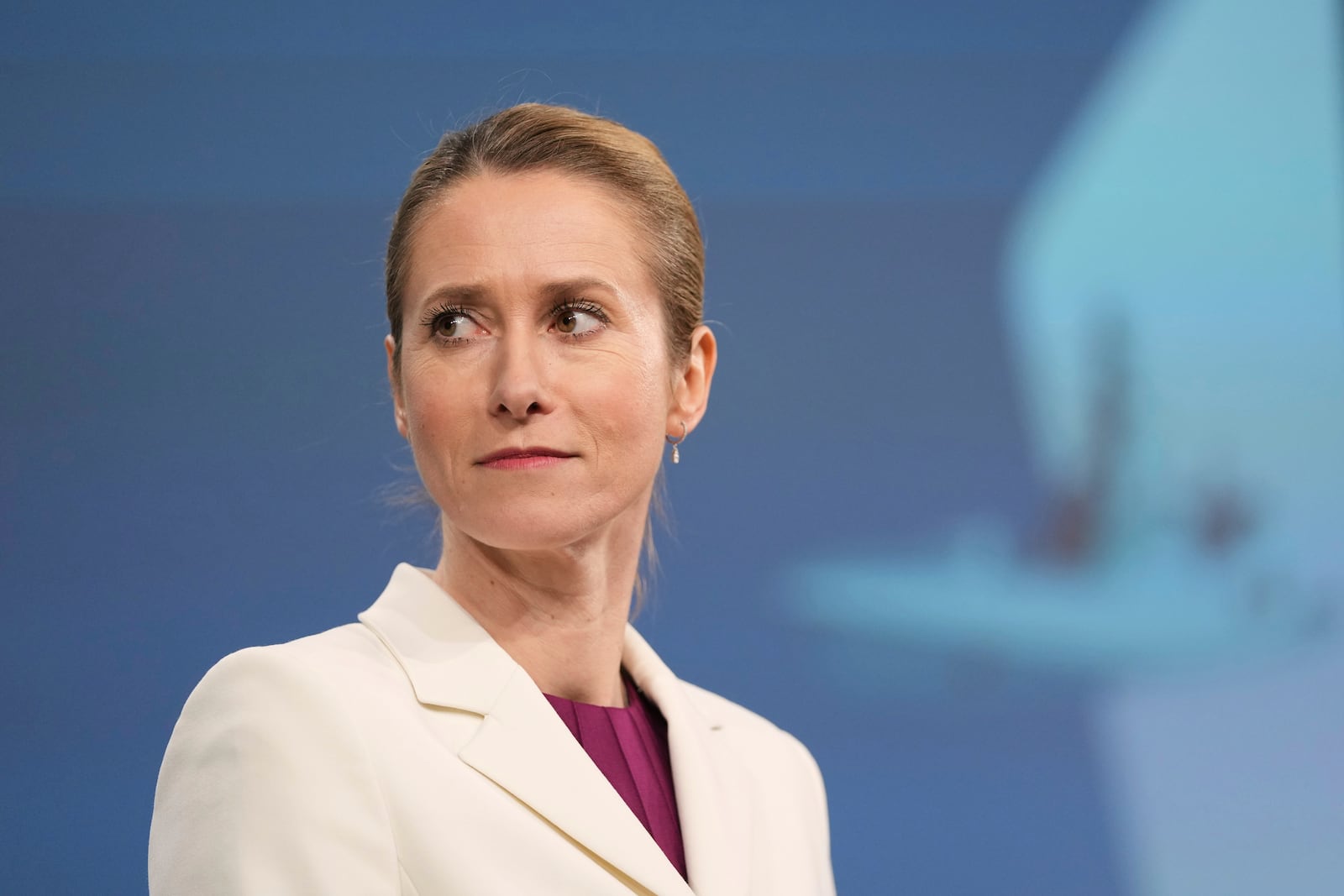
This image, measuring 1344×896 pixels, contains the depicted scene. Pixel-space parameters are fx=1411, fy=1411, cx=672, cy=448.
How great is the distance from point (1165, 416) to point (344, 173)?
5.19ft

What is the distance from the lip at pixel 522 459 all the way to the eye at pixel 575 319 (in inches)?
5.3

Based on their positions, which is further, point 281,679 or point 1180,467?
point 1180,467

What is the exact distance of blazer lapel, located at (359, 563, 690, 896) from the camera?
4.32 feet

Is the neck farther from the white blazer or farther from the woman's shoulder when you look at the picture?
the woman's shoulder

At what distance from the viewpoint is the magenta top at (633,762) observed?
4.96 feet

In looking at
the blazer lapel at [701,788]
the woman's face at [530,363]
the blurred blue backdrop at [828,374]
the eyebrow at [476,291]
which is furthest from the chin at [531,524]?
the blurred blue backdrop at [828,374]

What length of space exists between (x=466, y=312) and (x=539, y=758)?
1.49ft

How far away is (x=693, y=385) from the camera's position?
167cm

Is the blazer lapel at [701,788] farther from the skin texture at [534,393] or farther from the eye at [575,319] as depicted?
the eye at [575,319]

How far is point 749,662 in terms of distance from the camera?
255 cm

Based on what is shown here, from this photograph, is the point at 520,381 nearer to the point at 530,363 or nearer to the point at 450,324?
the point at 530,363

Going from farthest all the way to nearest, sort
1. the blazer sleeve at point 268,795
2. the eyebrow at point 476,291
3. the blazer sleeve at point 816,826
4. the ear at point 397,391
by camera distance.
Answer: the blazer sleeve at point 816,826 → the ear at point 397,391 → the eyebrow at point 476,291 → the blazer sleeve at point 268,795

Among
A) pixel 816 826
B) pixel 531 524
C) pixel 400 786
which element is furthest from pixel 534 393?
pixel 816 826

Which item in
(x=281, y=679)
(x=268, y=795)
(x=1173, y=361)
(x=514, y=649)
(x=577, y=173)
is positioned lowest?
(x=268, y=795)
